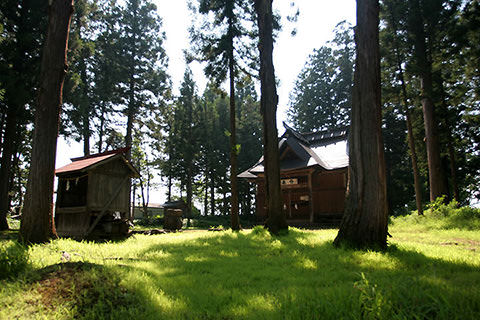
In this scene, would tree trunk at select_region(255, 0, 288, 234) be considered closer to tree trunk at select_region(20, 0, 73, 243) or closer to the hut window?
tree trunk at select_region(20, 0, 73, 243)

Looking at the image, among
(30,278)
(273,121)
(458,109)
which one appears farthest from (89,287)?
(458,109)

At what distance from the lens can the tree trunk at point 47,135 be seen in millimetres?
7395

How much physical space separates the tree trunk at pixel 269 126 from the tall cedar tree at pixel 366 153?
4049mm

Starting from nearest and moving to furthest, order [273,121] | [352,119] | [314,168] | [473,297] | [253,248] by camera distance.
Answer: [473,297] → [352,119] → [253,248] → [273,121] → [314,168]

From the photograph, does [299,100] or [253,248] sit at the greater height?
[299,100]

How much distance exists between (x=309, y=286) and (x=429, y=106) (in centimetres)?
1660

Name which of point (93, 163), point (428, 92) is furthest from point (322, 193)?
point (93, 163)

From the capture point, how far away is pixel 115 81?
24.1 meters

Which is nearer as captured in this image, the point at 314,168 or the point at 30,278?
the point at 30,278

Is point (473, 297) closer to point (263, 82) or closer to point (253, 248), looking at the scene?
point (253, 248)

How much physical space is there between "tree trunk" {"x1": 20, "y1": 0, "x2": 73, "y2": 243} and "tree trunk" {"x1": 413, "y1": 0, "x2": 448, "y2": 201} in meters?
17.0

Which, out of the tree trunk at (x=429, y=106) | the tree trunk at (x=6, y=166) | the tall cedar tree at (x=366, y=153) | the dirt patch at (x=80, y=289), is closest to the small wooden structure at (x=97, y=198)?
the tree trunk at (x=6, y=166)

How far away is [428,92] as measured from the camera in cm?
1589

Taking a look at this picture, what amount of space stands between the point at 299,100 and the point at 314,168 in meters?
23.2
